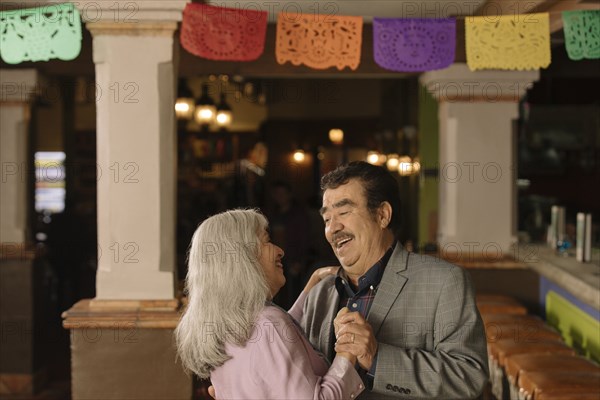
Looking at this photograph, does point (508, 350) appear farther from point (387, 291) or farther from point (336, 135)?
point (336, 135)

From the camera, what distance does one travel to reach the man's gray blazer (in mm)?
2156

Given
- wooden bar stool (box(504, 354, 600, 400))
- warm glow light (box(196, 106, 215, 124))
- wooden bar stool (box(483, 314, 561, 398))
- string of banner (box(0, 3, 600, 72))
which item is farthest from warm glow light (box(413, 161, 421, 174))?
wooden bar stool (box(504, 354, 600, 400))

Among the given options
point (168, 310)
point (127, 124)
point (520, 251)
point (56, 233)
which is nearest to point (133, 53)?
point (127, 124)

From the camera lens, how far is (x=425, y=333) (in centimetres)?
226

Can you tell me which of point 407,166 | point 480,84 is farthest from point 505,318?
point 407,166

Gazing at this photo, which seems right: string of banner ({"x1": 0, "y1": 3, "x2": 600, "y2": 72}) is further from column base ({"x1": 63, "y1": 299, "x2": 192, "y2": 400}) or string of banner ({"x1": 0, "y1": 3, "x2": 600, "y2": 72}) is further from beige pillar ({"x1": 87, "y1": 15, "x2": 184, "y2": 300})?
column base ({"x1": 63, "y1": 299, "x2": 192, "y2": 400})

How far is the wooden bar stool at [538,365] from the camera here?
4.01 m

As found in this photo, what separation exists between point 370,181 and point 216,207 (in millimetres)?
9056

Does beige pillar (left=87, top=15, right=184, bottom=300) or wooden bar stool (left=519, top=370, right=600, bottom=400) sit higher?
beige pillar (left=87, top=15, right=184, bottom=300)

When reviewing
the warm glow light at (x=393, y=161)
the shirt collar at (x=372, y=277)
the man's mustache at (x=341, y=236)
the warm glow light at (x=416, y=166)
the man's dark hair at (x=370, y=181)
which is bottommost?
the shirt collar at (x=372, y=277)

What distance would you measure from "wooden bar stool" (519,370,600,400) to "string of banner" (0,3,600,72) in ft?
5.18

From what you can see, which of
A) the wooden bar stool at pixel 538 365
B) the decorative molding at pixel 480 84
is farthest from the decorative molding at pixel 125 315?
the decorative molding at pixel 480 84

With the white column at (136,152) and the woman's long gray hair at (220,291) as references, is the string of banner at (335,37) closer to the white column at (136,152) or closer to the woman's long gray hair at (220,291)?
the white column at (136,152)

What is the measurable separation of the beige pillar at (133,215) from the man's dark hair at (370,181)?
2186 mm
